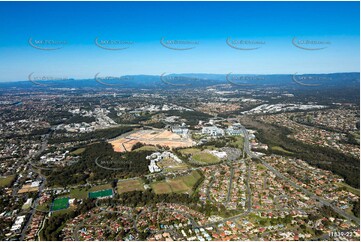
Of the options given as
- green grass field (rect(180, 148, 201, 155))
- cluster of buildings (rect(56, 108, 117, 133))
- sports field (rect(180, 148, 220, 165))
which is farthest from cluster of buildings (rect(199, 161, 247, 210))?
cluster of buildings (rect(56, 108, 117, 133))

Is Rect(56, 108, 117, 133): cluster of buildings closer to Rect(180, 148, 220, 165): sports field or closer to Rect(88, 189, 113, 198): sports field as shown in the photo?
Rect(180, 148, 220, 165): sports field

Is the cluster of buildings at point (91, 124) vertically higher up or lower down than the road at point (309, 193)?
higher up

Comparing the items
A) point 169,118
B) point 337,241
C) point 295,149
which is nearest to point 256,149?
point 295,149

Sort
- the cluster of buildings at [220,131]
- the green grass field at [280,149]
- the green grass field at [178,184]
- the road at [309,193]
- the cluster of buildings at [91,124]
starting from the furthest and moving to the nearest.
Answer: the cluster of buildings at [91,124] < the cluster of buildings at [220,131] < the green grass field at [280,149] < the green grass field at [178,184] < the road at [309,193]

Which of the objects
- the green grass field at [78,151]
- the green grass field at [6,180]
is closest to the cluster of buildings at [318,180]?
the green grass field at [78,151]

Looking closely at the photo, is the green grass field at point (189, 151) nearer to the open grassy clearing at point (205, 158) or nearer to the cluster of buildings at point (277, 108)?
Answer: the open grassy clearing at point (205, 158)

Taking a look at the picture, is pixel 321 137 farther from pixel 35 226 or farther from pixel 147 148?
pixel 35 226

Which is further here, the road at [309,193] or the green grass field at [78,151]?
the green grass field at [78,151]
